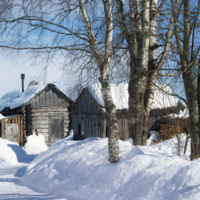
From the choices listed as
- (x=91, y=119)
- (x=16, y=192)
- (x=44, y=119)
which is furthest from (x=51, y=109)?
(x=16, y=192)

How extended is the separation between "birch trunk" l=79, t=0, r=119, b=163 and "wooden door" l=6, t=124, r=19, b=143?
1315cm

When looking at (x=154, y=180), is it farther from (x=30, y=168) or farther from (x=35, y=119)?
(x=35, y=119)

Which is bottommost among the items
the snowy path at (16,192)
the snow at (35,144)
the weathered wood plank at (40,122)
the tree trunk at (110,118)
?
the snow at (35,144)

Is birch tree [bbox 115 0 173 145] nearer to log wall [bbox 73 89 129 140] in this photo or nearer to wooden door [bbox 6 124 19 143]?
log wall [bbox 73 89 129 140]

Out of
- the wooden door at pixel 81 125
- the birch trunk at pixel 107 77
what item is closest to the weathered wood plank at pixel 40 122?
the wooden door at pixel 81 125

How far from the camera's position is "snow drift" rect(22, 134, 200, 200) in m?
4.26

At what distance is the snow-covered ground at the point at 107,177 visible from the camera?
429cm

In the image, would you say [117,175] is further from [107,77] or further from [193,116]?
[107,77]

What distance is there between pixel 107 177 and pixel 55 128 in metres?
14.0

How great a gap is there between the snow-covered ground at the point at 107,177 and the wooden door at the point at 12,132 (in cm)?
1021

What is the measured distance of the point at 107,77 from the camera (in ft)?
20.2

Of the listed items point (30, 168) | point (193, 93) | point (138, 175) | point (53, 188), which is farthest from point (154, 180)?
point (30, 168)

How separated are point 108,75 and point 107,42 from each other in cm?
88

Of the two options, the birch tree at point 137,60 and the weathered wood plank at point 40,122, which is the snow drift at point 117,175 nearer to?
the birch tree at point 137,60
